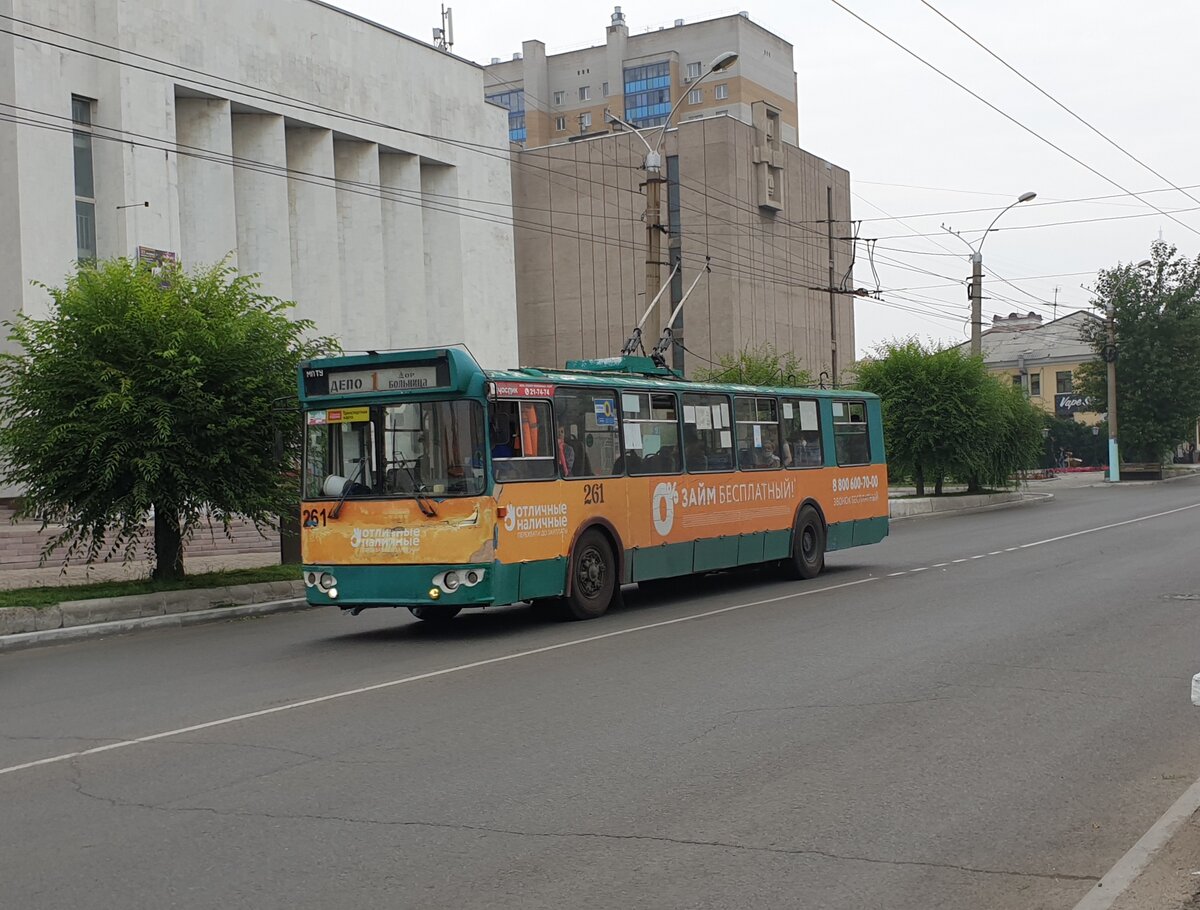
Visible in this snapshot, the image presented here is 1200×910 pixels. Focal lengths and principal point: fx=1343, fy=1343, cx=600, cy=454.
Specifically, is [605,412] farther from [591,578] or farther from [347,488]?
[347,488]

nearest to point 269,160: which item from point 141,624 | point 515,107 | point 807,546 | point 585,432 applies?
point 807,546

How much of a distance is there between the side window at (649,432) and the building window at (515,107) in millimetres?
103288

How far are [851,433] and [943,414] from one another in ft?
71.0

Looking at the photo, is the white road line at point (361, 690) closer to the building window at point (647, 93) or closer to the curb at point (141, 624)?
the curb at point (141, 624)

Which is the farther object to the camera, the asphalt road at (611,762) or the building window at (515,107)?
the building window at (515,107)

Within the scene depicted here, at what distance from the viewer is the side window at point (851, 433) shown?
20922mm

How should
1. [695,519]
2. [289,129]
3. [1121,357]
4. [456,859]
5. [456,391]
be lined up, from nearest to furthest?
[456,859] < [456,391] < [695,519] < [289,129] < [1121,357]

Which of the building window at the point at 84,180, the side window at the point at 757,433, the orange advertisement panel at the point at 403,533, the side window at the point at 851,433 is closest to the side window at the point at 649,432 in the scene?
the side window at the point at 757,433

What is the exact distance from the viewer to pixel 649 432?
16.2 m

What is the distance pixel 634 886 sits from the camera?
5.27 metres

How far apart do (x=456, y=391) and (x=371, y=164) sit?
37515 millimetres

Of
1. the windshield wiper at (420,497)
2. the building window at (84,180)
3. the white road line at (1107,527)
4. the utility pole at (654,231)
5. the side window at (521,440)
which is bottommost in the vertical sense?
the white road line at (1107,527)

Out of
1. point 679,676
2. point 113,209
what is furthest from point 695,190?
point 679,676

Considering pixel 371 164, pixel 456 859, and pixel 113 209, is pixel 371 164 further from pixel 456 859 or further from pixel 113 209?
pixel 456 859
